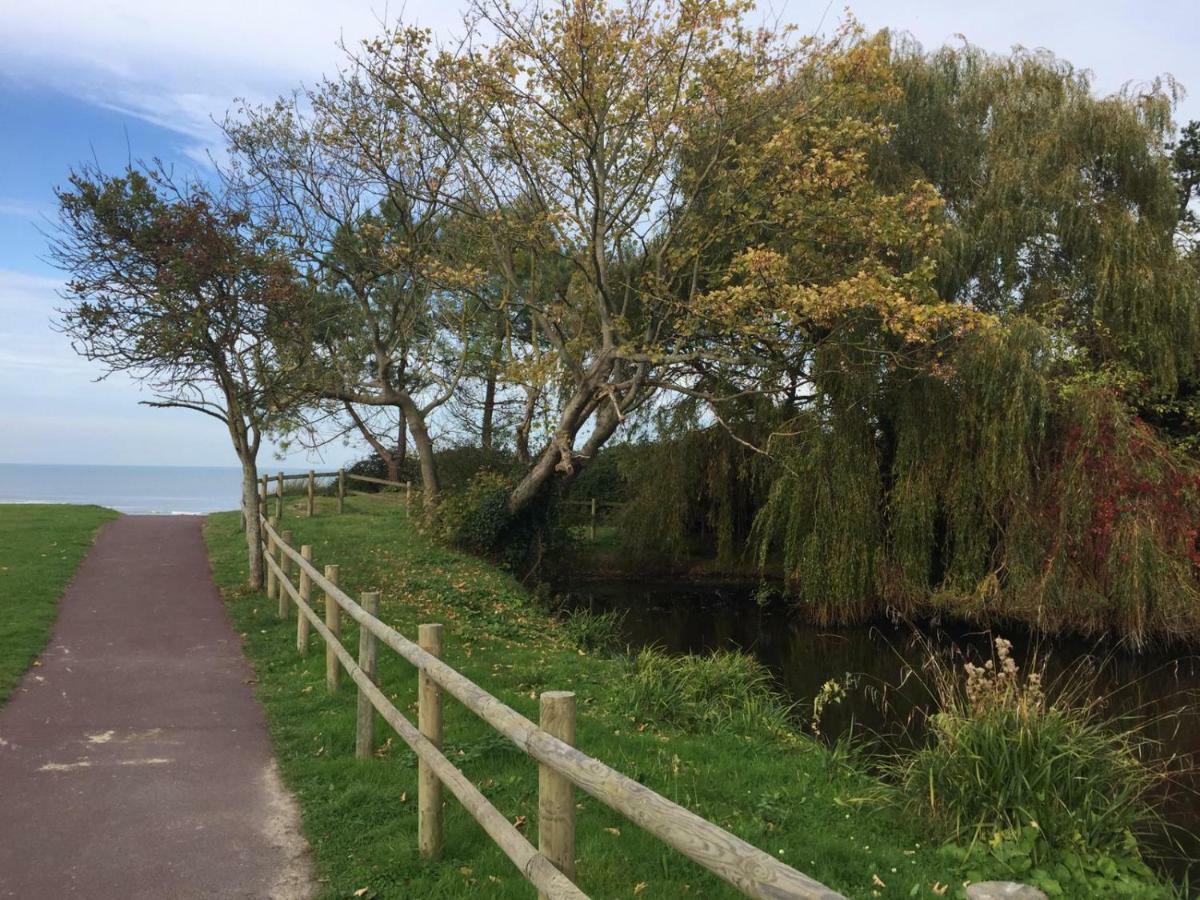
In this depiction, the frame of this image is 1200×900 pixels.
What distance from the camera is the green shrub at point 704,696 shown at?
7875 millimetres

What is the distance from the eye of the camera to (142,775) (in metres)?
5.70

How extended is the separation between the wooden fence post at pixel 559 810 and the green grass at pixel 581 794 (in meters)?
0.95

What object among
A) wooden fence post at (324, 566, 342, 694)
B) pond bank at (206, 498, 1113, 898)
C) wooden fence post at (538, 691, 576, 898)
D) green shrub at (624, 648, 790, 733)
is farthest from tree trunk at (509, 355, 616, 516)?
wooden fence post at (538, 691, 576, 898)

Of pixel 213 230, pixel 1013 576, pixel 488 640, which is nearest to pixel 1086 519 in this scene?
A: pixel 1013 576

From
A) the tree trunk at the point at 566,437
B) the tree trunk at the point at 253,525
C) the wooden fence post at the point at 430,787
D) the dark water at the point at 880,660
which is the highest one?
the tree trunk at the point at 566,437

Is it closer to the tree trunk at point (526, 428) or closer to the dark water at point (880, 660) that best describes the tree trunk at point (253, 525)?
the dark water at point (880, 660)

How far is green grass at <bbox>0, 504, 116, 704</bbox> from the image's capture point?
887 centimetres

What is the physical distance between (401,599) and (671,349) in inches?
285

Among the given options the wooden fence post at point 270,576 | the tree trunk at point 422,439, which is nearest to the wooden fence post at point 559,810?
the wooden fence post at point 270,576

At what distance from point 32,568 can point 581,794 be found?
1198 cm

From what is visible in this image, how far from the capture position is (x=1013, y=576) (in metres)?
14.1

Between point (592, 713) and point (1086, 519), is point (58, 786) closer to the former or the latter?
point (592, 713)

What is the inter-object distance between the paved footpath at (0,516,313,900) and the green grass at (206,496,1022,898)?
228mm

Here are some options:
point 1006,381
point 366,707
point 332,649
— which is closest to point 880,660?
point 1006,381
